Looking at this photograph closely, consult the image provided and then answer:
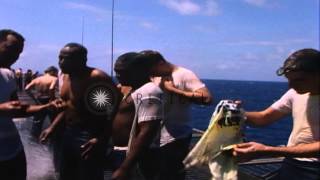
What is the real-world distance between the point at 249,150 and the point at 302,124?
50 cm

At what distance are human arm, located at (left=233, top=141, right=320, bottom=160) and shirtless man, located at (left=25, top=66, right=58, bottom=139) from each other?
319 centimetres

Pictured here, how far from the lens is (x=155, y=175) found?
15.8ft

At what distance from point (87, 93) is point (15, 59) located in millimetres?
876

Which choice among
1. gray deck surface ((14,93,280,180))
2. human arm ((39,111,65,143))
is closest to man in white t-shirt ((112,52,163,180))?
human arm ((39,111,65,143))

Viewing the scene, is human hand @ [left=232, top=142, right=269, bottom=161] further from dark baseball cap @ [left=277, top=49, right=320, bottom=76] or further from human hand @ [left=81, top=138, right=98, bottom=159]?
human hand @ [left=81, top=138, right=98, bottom=159]

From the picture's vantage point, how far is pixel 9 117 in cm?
454

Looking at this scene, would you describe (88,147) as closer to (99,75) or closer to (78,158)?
(78,158)

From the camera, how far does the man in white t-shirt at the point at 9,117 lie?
459 cm

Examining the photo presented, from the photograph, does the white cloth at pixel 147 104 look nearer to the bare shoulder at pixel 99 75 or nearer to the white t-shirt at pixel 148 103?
the white t-shirt at pixel 148 103

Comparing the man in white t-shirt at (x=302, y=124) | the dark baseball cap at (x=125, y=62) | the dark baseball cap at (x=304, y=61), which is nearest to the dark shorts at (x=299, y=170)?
the man in white t-shirt at (x=302, y=124)

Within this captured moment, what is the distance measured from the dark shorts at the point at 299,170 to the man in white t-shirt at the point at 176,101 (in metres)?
1.24

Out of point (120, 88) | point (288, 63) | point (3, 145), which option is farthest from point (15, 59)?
point (288, 63)

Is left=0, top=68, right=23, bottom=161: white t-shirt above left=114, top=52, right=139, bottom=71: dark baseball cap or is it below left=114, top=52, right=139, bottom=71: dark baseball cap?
below

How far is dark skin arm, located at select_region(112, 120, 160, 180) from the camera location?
4.37 m
